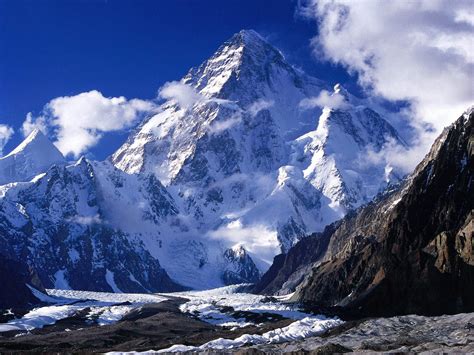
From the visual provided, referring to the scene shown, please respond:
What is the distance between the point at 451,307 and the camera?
18112 centimetres

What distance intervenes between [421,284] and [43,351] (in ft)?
295

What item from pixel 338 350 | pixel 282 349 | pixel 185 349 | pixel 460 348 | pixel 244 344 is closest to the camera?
pixel 460 348

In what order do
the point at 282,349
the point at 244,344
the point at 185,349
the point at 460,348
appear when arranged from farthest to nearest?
the point at 244,344, the point at 185,349, the point at 282,349, the point at 460,348

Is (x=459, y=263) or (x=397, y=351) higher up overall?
(x=459, y=263)

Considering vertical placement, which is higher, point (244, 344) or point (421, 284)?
point (421, 284)

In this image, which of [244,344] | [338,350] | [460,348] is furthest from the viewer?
[244,344]

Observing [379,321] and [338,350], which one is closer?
[338,350]

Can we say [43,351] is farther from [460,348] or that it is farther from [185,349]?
[460,348]

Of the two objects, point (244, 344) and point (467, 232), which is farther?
point (467, 232)

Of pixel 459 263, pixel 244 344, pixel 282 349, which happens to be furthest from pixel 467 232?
pixel 282 349

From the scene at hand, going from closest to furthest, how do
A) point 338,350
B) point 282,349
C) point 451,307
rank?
point 338,350 → point 282,349 → point 451,307

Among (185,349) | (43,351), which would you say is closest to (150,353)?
(185,349)

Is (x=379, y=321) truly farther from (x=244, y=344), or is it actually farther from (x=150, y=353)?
(x=150, y=353)

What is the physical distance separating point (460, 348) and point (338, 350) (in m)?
17.4
